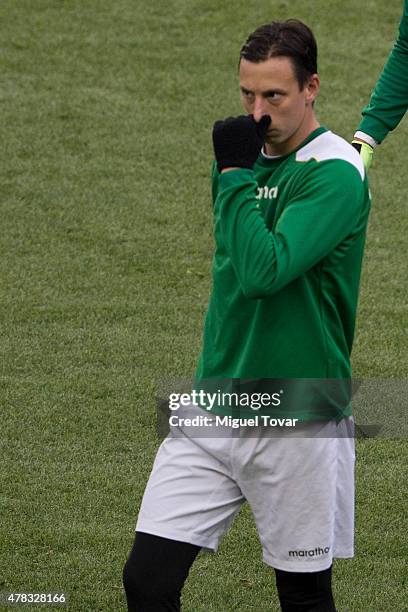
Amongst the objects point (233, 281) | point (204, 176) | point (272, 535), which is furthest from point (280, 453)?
point (204, 176)

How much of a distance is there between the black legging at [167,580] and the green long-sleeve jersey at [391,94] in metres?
2.21

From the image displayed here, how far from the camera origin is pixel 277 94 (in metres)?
3.56

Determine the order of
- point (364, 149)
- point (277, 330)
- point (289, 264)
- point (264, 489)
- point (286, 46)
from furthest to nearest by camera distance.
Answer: point (364, 149) < point (264, 489) < point (277, 330) < point (286, 46) < point (289, 264)

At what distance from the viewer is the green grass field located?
536 centimetres

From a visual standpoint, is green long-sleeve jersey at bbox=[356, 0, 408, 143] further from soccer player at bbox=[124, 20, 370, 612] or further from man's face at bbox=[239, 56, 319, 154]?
man's face at bbox=[239, 56, 319, 154]

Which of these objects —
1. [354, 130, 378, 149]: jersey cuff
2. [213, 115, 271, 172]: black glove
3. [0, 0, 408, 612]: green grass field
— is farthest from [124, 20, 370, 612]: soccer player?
[354, 130, 378, 149]: jersey cuff

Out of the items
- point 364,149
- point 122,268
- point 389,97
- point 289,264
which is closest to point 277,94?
point 289,264

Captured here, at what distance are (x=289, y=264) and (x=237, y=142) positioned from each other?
350 millimetres

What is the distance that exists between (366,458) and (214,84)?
5.89 m

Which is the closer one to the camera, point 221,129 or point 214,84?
point 221,129

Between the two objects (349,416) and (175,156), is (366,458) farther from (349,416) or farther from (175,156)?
(175,156)

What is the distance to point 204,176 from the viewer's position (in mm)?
9906

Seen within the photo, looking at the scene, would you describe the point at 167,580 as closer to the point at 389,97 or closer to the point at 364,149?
the point at 364,149

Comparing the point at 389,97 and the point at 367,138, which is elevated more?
the point at 389,97
